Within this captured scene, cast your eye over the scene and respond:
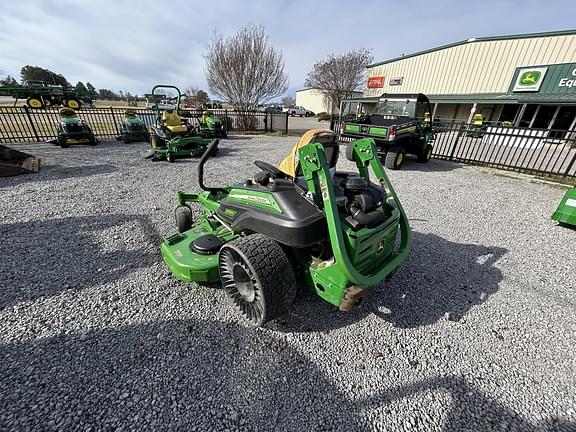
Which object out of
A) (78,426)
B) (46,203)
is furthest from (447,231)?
(46,203)

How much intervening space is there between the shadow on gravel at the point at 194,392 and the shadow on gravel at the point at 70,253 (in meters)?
0.81

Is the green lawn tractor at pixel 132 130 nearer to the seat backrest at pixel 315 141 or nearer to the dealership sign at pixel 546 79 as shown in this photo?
the seat backrest at pixel 315 141

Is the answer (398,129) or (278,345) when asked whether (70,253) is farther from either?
(398,129)

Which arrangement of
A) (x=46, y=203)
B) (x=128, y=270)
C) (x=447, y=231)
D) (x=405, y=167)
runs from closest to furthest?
(x=128, y=270) < (x=447, y=231) < (x=46, y=203) < (x=405, y=167)

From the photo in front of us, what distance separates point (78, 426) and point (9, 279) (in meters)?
2.16

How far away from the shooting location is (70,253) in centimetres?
311

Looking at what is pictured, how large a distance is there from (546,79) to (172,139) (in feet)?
76.0

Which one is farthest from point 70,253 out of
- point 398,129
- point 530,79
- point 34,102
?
point 34,102

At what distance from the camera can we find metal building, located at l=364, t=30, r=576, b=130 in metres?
15.7

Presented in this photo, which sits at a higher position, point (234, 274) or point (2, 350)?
point (234, 274)

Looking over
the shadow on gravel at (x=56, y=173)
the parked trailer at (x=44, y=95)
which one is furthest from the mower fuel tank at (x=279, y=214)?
the parked trailer at (x=44, y=95)

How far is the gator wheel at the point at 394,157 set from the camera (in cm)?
787

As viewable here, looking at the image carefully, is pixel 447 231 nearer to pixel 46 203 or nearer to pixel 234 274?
pixel 234 274

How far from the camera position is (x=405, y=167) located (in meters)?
8.66
